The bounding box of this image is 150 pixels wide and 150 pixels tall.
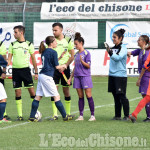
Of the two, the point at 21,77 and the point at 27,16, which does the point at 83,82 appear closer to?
the point at 21,77

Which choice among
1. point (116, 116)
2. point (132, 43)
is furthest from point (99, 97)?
point (132, 43)

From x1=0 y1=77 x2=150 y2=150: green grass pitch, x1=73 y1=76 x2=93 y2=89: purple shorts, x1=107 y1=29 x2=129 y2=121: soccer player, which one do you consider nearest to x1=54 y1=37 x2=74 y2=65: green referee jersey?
x1=73 y1=76 x2=93 y2=89: purple shorts

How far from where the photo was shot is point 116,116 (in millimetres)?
10281

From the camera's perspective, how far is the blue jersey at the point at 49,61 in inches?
375

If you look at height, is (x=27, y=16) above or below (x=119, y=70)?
above

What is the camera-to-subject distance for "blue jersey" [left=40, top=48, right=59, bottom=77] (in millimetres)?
9531

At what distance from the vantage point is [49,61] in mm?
9570

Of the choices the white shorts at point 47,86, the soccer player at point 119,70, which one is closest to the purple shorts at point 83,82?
the soccer player at point 119,70

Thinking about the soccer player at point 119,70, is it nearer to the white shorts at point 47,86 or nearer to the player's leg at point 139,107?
the player's leg at point 139,107

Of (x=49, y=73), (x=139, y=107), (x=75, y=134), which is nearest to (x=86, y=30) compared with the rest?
(x=49, y=73)

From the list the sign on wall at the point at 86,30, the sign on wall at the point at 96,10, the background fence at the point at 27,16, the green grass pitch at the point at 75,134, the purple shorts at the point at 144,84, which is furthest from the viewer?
the background fence at the point at 27,16

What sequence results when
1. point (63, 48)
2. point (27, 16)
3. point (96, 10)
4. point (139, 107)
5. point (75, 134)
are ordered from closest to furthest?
point (75, 134) → point (139, 107) → point (63, 48) → point (96, 10) → point (27, 16)

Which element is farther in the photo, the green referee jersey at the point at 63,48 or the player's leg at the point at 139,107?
the green referee jersey at the point at 63,48

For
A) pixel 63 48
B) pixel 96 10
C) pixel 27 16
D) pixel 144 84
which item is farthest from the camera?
pixel 27 16
